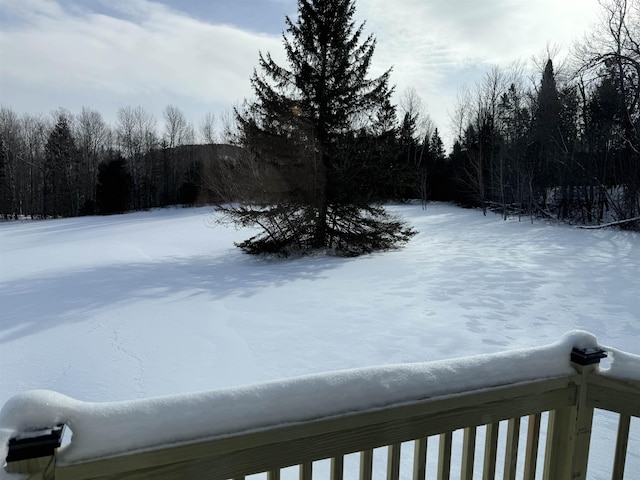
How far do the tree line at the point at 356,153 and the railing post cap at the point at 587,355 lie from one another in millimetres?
9859

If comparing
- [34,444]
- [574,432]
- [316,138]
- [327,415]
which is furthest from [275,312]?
[316,138]

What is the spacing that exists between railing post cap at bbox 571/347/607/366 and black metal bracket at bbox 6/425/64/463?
149 cm

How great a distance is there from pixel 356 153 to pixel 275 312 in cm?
693

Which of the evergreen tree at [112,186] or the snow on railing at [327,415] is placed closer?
the snow on railing at [327,415]

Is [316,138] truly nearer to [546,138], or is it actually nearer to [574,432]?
[574,432]

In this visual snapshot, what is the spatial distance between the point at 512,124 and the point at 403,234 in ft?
51.2

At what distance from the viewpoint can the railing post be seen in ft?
4.46

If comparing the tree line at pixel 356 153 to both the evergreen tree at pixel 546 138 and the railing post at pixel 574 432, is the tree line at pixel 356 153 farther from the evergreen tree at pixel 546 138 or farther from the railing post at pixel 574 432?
the railing post at pixel 574 432

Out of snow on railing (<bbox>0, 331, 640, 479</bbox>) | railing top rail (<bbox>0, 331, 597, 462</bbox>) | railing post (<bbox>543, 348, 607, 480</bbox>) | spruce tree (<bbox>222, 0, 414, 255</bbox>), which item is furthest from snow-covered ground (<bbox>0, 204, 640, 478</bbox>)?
railing top rail (<bbox>0, 331, 597, 462</bbox>)

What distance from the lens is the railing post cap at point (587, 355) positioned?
1.34 m

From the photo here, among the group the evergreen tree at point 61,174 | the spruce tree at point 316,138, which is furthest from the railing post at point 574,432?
the evergreen tree at point 61,174

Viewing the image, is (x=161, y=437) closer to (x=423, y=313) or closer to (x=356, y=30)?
(x=423, y=313)

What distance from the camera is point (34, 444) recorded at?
808 mm

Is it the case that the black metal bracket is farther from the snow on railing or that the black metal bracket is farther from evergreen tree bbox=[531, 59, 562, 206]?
evergreen tree bbox=[531, 59, 562, 206]
